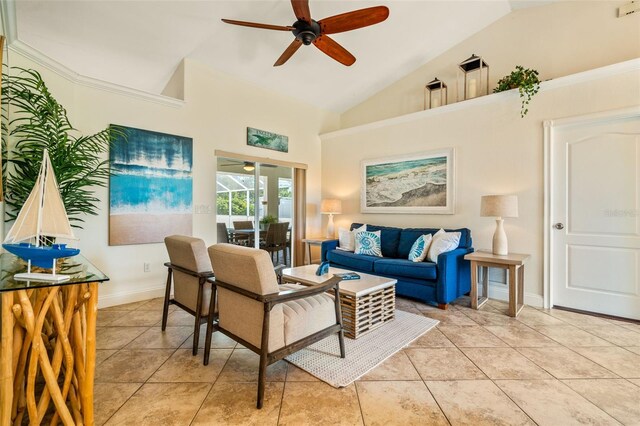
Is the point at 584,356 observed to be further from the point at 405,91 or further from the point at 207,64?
the point at 207,64

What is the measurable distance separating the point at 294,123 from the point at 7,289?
456 centimetres

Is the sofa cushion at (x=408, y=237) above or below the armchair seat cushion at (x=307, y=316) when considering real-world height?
above

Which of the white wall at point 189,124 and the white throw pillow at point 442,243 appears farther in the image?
the white throw pillow at point 442,243

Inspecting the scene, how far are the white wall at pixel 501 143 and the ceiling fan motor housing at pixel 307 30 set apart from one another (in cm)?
236

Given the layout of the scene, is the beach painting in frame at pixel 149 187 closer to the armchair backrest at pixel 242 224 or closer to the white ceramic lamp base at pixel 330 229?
the armchair backrest at pixel 242 224

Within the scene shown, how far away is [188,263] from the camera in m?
2.33

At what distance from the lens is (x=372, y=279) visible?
2.98 meters

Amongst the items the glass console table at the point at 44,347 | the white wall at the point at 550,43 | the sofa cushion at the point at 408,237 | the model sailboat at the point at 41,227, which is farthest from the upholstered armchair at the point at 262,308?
the white wall at the point at 550,43

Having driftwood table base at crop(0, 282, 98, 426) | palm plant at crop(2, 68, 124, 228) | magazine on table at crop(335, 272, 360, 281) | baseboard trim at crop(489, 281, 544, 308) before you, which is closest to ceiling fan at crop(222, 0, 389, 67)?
palm plant at crop(2, 68, 124, 228)

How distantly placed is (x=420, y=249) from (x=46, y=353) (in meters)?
3.44

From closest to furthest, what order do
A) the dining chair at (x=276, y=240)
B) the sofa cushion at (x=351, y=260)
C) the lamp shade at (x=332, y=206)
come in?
the sofa cushion at (x=351, y=260) < the dining chair at (x=276, y=240) < the lamp shade at (x=332, y=206)

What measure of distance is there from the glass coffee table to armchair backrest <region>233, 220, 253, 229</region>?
6.17 ft

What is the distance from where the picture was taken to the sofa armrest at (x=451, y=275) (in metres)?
3.25

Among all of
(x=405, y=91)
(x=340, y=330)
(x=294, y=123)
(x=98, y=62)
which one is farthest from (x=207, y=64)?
(x=340, y=330)
